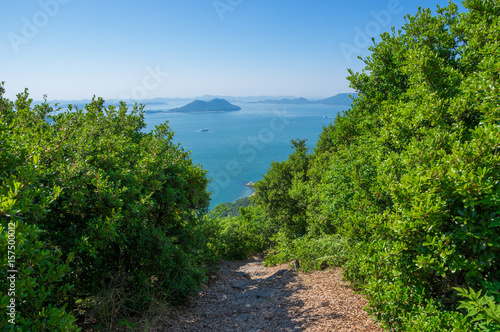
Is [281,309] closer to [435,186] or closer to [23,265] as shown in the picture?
[435,186]

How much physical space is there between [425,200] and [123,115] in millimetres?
11358

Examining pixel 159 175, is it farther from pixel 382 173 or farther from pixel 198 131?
pixel 198 131

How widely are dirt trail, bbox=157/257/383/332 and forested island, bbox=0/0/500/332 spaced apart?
0.58 m

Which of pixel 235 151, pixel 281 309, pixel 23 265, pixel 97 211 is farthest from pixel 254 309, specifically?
pixel 235 151

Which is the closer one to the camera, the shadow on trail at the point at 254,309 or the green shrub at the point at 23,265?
the green shrub at the point at 23,265

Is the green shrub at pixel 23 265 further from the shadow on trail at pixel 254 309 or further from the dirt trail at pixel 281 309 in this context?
the shadow on trail at pixel 254 309

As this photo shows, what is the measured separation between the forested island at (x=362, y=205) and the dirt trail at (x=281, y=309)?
0.58 m

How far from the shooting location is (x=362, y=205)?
645 centimetres

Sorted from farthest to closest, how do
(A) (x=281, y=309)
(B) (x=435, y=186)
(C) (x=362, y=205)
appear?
(A) (x=281, y=309)
(C) (x=362, y=205)
(B) (x=435, y=186)

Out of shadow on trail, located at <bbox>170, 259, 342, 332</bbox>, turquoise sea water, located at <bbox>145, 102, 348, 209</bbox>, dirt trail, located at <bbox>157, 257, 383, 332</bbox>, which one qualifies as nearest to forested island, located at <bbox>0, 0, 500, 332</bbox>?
dirt trail, located at <bbox>157, 257, 383, 332</bbox>

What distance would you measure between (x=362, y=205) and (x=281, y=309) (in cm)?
355

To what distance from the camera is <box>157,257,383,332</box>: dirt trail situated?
6.01 meters

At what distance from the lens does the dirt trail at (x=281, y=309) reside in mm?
6008

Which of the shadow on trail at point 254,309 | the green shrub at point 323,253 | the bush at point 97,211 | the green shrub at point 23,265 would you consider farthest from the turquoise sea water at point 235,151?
the green shrub at point 23,265
